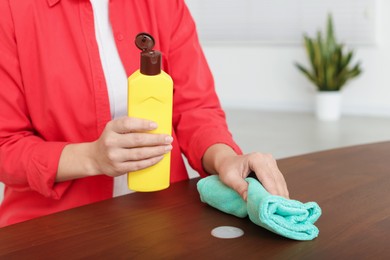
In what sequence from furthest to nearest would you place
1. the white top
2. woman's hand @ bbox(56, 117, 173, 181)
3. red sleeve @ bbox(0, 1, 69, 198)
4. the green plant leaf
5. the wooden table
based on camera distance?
the green plant leaf
the white top
red sleeve @ bbox(0, 1, 69, 198)
woman's hand @ bbox(56, 117, 173, 181)
the wooden table

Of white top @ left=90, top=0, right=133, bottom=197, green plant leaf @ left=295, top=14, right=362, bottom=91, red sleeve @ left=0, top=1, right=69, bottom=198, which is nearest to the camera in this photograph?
red sleeve @ left=0, top=1, right=69, bottom=198

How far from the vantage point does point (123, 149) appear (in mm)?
871

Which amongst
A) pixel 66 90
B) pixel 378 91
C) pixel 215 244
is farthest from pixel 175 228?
pixel 378 91

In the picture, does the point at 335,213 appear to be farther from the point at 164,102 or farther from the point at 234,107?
the point at 234,107

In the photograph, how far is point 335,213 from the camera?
2.85 feet

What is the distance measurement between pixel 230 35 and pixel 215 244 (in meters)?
4.79

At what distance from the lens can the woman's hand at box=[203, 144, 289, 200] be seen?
869 millimetres

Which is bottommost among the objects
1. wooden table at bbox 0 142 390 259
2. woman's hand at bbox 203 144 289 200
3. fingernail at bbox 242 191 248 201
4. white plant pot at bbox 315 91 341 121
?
white plant pot at bbox 315 91 341 121

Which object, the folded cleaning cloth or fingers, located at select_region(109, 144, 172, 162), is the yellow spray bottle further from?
the folded cleaning cloth

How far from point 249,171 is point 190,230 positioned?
0.53ft

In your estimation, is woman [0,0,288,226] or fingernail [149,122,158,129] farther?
woman [0,0,288,226]

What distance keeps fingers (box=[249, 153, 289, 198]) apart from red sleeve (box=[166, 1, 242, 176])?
239mm

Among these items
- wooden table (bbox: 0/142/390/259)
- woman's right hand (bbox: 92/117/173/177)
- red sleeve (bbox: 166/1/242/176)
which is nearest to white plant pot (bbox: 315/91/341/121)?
red sleeve (bbox: 166/1/242/176)

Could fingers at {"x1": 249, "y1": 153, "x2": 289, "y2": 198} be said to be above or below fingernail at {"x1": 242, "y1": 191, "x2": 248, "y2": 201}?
above
